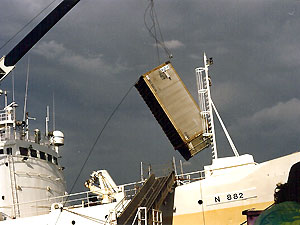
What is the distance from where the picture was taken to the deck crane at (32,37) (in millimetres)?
23453

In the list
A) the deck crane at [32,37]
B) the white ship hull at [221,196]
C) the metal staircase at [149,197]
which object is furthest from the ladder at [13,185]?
the metal staircase at [149,197]

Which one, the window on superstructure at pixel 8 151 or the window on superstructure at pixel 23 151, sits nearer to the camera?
the window on superstructure at pixel 8 151

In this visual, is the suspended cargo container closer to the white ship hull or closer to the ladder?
the white ship hull

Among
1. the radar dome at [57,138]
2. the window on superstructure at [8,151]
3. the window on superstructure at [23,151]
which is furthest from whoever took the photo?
the radar dome at [57,138]

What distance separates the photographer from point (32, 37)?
23844 mm

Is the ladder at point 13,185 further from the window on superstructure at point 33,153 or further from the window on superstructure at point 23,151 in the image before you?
the window on superstructure at point 33,153

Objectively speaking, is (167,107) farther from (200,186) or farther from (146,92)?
(200,186)

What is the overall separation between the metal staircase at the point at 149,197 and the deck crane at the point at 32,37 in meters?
11.0

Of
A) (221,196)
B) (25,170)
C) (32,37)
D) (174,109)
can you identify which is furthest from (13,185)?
(221,196)

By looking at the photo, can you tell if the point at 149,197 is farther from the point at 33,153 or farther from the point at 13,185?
the point at 33,153

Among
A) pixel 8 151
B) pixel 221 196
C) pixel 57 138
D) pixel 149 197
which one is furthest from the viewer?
→ pixel 57 138

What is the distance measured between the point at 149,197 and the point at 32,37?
40.6 feet

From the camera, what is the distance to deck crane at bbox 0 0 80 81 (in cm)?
2345

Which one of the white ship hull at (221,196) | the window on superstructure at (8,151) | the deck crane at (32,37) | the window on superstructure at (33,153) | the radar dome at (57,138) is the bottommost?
the white ship hull at (221,196)
